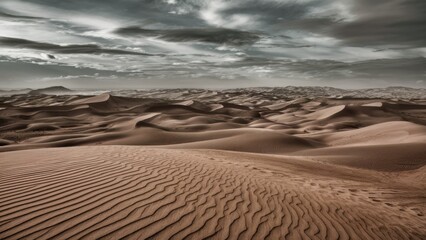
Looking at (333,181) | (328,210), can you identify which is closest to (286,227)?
(328,210)

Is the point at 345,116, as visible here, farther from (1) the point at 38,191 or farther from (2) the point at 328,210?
(1) the point at 38,191

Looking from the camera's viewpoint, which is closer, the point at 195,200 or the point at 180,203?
the point at 180,203

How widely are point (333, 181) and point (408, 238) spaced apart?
3.87 meters

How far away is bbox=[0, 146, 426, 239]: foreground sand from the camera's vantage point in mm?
3854

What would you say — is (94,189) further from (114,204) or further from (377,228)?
(377,228)

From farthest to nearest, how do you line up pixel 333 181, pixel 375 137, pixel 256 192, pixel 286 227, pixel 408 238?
→ pixel 375 137, pixel 333 181, pixel 256 192, pixel 408 238, pixel 286 227

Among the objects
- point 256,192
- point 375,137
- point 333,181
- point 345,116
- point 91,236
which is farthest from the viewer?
point 345,116

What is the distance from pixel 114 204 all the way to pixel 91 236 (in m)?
0.92

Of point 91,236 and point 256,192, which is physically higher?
point 91,236

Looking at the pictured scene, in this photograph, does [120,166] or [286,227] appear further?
[120,166]

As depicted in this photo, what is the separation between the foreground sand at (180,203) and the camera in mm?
3854

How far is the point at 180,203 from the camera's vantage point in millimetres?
4703

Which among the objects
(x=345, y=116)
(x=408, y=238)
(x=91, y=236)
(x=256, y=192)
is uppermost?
(x=91, y=236)

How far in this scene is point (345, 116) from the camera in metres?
40.8
